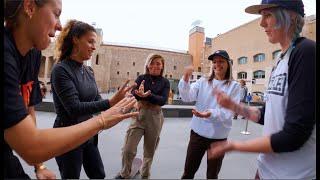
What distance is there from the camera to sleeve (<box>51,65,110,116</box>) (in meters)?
1.86

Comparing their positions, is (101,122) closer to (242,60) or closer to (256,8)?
(256,8)

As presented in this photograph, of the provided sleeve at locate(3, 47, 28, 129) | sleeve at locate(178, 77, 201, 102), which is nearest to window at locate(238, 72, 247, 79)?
sleeve at locate(178, 77, 201, 102)

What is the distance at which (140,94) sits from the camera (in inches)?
114

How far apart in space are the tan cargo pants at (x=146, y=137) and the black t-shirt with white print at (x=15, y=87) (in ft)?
5.64

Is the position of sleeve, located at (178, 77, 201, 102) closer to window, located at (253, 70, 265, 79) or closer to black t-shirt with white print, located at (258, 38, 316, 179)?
black t-shirt with white print, located at (258, 38, 316, 179)

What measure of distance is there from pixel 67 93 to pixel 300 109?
1492 millimetres

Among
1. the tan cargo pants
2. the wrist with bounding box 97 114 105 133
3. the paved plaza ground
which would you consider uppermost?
the wrist with bounding box 97 114 105 133

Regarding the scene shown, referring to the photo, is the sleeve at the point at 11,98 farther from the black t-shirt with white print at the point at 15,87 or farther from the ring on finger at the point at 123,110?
the ring on finger at the point at 123,110

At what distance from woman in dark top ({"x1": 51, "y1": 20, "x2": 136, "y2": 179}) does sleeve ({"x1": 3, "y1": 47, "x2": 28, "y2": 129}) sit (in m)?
1.00

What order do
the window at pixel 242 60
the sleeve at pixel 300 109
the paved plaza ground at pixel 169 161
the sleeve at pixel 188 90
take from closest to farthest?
the sleeve at pixel 300 109 → the sleeve at pixel 188 90 → the paved plaza ground at pixel 169 161 → the window at pixel 242 60

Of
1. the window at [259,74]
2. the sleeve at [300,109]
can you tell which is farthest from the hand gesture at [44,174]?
the window at [259,74]

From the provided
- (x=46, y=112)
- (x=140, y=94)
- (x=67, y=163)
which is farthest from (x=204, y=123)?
(x=46, y=112)

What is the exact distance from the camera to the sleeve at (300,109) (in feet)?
3.07

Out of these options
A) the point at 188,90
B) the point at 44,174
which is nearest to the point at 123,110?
the point at 44,174
